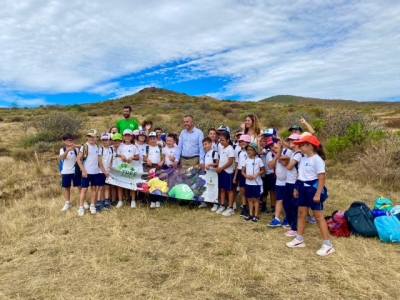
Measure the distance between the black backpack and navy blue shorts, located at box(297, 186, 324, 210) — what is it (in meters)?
1.06

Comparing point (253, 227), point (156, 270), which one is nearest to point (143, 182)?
point (253, 227)

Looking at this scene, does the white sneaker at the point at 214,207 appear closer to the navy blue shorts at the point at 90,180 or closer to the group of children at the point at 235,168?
the group of children at the point at 235,168

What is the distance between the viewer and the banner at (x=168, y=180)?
7.38m

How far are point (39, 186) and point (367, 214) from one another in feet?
27.5

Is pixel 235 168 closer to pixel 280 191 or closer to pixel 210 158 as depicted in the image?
pixel 210 158

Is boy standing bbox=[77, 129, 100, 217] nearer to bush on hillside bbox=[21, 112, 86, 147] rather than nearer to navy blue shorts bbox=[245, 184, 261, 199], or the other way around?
navy blue shorts bbox=[245, 184, 261, 199]

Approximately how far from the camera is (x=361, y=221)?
223 inches

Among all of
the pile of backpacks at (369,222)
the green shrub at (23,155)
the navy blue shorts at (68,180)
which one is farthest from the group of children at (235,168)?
the green shrub at (23,155)

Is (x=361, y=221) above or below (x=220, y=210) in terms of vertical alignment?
above

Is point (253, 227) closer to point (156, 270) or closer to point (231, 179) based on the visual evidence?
point (231, 179)

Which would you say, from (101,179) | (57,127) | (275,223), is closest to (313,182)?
(275,223)

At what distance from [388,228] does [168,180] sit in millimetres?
4404

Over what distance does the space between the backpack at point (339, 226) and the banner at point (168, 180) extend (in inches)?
96.7

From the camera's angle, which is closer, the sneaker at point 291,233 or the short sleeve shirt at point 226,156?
the sneaker at point 291,233
